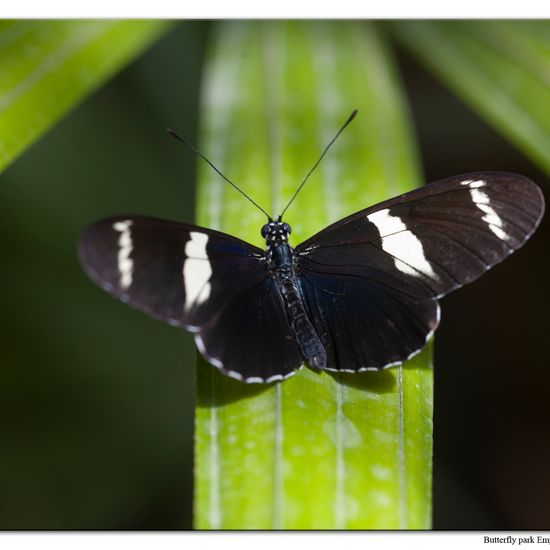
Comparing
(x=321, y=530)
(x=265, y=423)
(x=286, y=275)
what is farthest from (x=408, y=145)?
(x=321, y=530)

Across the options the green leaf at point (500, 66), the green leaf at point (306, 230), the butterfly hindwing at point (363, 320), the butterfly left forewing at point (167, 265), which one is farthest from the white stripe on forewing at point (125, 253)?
the green leaf at point (500, 66)

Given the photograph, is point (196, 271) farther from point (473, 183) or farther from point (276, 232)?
point (473, 183)

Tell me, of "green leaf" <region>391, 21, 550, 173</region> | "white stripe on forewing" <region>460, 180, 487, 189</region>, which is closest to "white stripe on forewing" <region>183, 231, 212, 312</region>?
"white stripe on forewing" <region>460, 180, 487, 189</region>

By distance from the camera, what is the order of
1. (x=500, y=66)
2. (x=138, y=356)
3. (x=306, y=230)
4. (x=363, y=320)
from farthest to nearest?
1. (x=138, y=356)
2. (x=500, y=66)
3. (x=306, y=230)
4. (x=363, y=320)

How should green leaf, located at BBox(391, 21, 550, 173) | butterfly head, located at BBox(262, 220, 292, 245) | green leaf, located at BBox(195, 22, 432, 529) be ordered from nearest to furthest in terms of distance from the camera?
green leaf, located at BBox(195, 22, 432, 529) < butterfly head, located at BBox(262, 220, 292, 245) < green leaf, located at BBox(391, 21, 550, 173)

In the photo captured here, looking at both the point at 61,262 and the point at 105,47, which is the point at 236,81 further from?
the point at 61,262

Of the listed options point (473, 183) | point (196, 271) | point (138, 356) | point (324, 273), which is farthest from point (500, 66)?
→ point (138, 356)

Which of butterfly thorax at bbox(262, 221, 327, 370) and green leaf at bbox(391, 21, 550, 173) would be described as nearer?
butterfly thorax at bbox(262, 221, 327, 370)

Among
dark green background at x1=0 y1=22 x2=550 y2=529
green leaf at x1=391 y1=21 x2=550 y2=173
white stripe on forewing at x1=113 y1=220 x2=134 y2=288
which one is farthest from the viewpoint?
dark green background at x1=0 y1=22 x2=550 y2=529

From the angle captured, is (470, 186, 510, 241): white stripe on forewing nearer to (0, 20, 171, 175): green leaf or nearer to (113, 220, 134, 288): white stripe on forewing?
(113, 220, 134, 288): white stripe on forewing
